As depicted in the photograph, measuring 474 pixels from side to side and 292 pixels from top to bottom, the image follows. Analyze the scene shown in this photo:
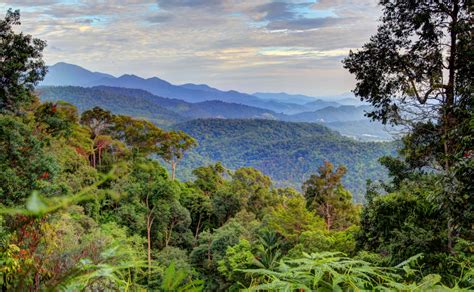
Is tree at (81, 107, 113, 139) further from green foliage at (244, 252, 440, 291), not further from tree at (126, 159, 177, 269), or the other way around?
green foliage at (244, 252, 440, 291)

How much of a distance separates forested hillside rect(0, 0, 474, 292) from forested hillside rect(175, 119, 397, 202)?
53.2 meters

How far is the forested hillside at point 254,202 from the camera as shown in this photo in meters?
0.86

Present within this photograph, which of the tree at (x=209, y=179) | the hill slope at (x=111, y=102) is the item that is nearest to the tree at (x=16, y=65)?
the tree at (x=209, y=179)

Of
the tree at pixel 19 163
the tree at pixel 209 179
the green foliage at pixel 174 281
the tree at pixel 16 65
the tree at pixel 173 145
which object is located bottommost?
the tree at pixel 209 179

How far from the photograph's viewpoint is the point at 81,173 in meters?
14.3

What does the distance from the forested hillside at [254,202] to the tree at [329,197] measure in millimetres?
76

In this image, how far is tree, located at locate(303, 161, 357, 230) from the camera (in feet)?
62.8

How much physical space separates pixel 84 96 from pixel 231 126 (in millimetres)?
62586

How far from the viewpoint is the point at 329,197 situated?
19531mm

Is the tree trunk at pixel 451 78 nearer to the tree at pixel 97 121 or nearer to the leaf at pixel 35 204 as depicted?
the leaf at pixel 35 204

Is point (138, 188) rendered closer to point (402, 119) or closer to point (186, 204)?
point (186, 204)

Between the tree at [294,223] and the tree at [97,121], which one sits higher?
the tree at [97,121]

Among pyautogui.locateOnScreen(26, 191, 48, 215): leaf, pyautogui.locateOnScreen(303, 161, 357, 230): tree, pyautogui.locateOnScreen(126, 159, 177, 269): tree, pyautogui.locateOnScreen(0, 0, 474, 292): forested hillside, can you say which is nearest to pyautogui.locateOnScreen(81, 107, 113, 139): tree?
pyautogui.locateOnScreen(0, 0, 474, 292): forested hillside

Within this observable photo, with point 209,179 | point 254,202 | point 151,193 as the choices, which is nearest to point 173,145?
point 209,179
